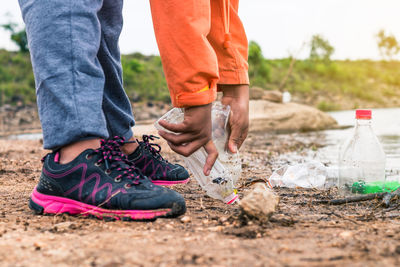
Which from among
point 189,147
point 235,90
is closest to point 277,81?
point 235,90

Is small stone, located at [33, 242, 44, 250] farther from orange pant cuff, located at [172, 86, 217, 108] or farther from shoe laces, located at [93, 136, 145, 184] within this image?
orange pant cuff, located at [172, 86, 217, 108]

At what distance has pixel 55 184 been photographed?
1.68 meters

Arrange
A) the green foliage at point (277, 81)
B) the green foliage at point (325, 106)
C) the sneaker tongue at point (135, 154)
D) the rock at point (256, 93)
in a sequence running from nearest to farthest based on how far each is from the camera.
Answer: the sneaker tongue at point (135, 154) → the rock at point (256, 93) → the green foliage at point (277, 81) → the green foliage at point (325, 106)

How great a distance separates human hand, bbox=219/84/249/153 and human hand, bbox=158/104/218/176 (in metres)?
0.24

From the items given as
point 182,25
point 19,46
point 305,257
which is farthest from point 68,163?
point 19,46

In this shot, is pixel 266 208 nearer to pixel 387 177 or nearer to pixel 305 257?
pixel 305 257

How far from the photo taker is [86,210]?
64.9 inches

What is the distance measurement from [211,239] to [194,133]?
21.3 inches

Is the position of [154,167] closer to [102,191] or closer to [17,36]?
[102,191]

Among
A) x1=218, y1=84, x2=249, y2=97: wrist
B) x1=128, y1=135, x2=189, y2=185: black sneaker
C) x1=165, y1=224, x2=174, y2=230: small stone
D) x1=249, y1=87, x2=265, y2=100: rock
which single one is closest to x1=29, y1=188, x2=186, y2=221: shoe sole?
x1=165, y1=224, x2=174, y2=230: small stone

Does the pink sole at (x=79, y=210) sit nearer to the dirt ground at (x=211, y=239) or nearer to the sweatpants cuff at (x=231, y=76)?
the dirt ground at (x=211, y=239)

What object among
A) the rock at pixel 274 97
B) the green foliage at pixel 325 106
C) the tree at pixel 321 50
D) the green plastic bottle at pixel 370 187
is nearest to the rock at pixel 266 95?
the rock at pixel 274 97

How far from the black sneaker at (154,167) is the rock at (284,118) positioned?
6.68 meters

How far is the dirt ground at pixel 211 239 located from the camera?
3.58 feet
